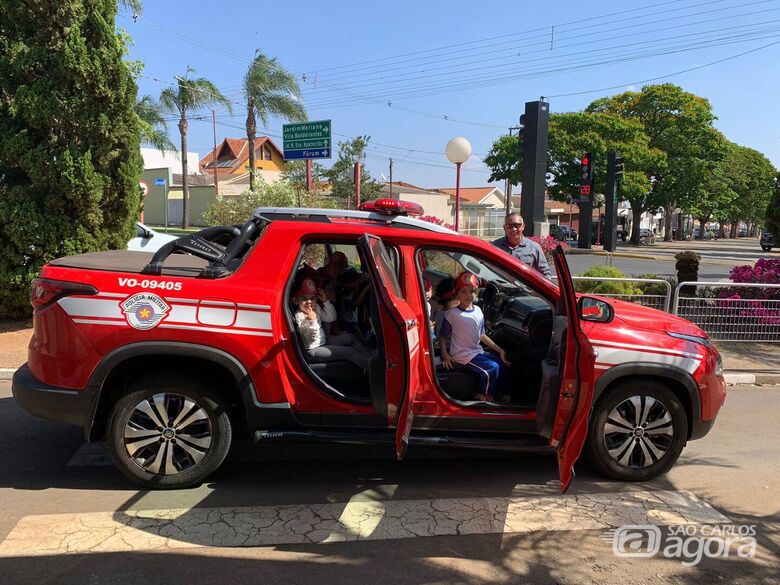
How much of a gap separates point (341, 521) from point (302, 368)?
964 mm

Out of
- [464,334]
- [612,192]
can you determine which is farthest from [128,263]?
[612,192]

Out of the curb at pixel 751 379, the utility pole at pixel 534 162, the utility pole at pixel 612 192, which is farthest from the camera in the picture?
the utility pole at pixel 612 192

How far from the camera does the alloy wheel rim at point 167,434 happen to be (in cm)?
377

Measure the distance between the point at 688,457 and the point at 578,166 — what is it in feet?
133

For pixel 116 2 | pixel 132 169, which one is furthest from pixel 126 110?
pixel 116 2

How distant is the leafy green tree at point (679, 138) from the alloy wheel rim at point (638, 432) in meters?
44.0

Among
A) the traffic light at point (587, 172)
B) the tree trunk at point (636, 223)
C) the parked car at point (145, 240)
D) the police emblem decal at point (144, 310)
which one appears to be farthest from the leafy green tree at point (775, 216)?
the tree trunk at point (636, 223)

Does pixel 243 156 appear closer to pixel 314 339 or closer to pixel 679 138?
pixel 679 138

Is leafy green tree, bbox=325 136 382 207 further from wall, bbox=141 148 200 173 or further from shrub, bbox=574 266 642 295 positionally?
shrub, bbox=574 266 642 295

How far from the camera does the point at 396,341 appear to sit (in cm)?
344

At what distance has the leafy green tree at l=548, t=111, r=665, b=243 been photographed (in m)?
41.5

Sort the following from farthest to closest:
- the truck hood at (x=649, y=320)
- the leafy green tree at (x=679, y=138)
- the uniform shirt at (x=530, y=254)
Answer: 1. the leafy green tree at (x=679, y=138)
2. the uniform shirt at (x=530, y=254)
3. the truck hood at (x=649, y=320)

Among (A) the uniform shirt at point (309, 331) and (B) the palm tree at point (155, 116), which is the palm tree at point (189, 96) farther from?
(A) the uniform shirt at point (309, 331)

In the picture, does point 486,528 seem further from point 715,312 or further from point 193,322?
point 715,312
